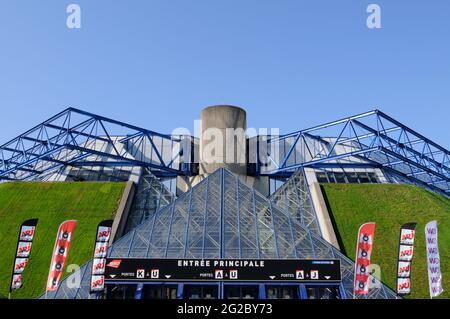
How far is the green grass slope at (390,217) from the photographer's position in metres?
35.3

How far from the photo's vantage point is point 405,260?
26.5m

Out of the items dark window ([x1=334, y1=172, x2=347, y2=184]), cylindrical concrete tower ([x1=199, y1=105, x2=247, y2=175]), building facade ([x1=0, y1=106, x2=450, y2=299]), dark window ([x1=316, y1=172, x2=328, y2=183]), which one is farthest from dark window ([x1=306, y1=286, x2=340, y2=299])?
dark window ([x1=334, y1=172, x2=347, y2=184])

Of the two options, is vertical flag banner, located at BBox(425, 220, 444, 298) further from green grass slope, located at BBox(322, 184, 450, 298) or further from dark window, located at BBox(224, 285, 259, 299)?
dark window, located at BBox(224, 285, 259, 299)

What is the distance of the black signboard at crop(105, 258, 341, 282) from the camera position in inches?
1038

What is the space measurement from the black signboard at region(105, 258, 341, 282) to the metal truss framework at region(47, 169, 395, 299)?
1.54 metres

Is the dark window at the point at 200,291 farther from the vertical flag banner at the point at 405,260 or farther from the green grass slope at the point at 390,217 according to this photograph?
the green grass slope at the point at 390,217

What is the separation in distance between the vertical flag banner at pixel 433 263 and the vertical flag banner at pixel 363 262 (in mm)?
3507

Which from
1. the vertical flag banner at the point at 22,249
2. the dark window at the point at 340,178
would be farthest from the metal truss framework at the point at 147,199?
the dark window at the point at 340,178

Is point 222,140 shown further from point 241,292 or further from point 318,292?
point 318,292

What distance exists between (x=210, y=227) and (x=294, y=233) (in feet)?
19.7

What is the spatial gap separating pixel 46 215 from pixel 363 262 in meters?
29.0

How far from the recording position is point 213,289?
3008cm

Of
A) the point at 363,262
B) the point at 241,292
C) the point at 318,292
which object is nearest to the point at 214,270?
the point at 241,292
